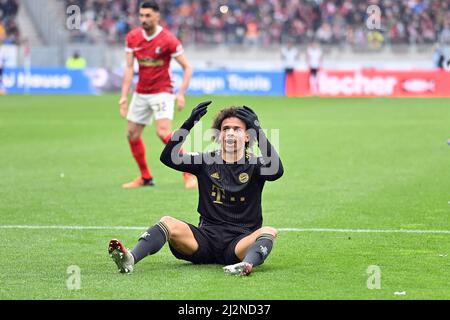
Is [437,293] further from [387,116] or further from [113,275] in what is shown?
[387,116]

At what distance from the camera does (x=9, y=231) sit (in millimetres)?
10430

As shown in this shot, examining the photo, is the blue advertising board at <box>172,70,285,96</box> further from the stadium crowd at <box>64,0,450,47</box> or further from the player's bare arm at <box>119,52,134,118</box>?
the player's bare arm at <box>119,52,134,118</box>

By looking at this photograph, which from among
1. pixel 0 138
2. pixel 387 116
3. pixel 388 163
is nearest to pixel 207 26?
pixel 387 116

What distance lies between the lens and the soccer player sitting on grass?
8188mm

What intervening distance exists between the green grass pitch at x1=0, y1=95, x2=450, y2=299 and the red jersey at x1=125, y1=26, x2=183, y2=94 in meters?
1.42

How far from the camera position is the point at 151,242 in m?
8.11

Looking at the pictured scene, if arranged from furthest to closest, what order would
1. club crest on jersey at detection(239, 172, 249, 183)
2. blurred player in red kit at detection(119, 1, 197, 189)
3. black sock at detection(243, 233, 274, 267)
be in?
blurred player in red kit at detection(119, 1, 197, 189), club crest on jersey at detection(239, 172, 249, 183), black sock at detection(243, 233, 274, 267)

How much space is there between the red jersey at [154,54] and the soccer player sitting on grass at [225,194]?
6002 mm

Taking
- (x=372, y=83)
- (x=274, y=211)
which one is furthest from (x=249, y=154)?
(x=372, y=83)

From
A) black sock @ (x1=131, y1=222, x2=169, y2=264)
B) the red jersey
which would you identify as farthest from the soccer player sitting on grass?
the red jersey

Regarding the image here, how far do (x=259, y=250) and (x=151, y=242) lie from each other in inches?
32.9

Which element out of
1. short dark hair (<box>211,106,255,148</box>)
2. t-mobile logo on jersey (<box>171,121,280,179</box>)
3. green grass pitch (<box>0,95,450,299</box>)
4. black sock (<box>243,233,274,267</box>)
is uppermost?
short dark hair (<box>211,106,255,148</box>)

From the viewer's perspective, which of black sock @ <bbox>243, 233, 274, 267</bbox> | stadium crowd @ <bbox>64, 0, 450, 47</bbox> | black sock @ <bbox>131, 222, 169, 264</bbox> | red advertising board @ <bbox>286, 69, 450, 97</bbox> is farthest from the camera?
stadium crowd @ <bbox>64, 0, 450, 47</bbox>

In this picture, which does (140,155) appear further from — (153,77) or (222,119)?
(222,119)
